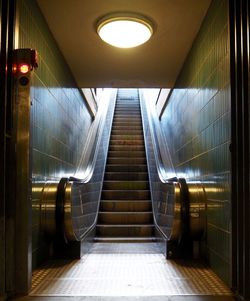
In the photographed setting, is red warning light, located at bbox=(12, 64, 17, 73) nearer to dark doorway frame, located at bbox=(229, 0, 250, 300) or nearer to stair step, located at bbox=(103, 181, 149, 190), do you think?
dark doorway frame, located at bbox=(229, 0, 250, 300)

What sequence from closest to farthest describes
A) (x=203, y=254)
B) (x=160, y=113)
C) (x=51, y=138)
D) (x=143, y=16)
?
(x=143, y=16) → (x=203, y=254) → (x=51, y=138) → (x=160, y=113)

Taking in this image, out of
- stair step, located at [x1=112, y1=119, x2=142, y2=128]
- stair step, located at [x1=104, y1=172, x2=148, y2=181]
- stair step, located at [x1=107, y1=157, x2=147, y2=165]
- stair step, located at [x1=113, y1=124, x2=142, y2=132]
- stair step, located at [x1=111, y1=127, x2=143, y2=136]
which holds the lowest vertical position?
stair step, located at [x1=104, y1=172, x2=148, y2=181]

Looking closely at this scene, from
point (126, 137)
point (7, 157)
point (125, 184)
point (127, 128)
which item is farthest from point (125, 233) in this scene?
point (127, 128)

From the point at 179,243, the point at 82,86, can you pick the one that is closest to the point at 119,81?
the point at 82,86

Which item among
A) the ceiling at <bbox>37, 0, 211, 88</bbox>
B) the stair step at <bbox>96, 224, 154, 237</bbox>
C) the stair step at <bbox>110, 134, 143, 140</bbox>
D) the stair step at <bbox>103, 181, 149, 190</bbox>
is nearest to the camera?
the ceiling at <bbox>37, 0, 211, 88</bbox>

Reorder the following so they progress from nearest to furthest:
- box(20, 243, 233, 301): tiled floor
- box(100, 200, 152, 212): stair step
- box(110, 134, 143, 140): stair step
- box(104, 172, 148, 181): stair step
Result: box(20, 243, 233, 301): tiled floor, box(100, 200, 152, 212): stair step, box(104, 172, 148, 181): stair step, box(110, 134, 143, 140): stair step

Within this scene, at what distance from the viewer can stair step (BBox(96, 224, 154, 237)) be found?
6434 millimetres

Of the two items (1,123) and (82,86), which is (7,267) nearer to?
(1,123)

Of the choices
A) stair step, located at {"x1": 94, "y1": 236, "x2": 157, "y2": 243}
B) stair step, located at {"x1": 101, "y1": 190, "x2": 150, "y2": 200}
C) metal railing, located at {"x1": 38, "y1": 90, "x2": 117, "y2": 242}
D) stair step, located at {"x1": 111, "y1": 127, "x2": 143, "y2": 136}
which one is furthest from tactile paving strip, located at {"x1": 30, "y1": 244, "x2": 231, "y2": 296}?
stair step, located at {"x1": 111, "y1": 127, "x2": 143, "y2": 136}

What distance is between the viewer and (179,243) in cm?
458

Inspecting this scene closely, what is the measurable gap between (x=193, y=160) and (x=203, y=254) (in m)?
1.17

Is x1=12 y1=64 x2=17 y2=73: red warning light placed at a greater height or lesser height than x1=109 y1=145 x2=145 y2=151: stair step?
greater

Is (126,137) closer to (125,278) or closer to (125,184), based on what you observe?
(125,184)

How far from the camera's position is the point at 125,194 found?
755 centimetres
